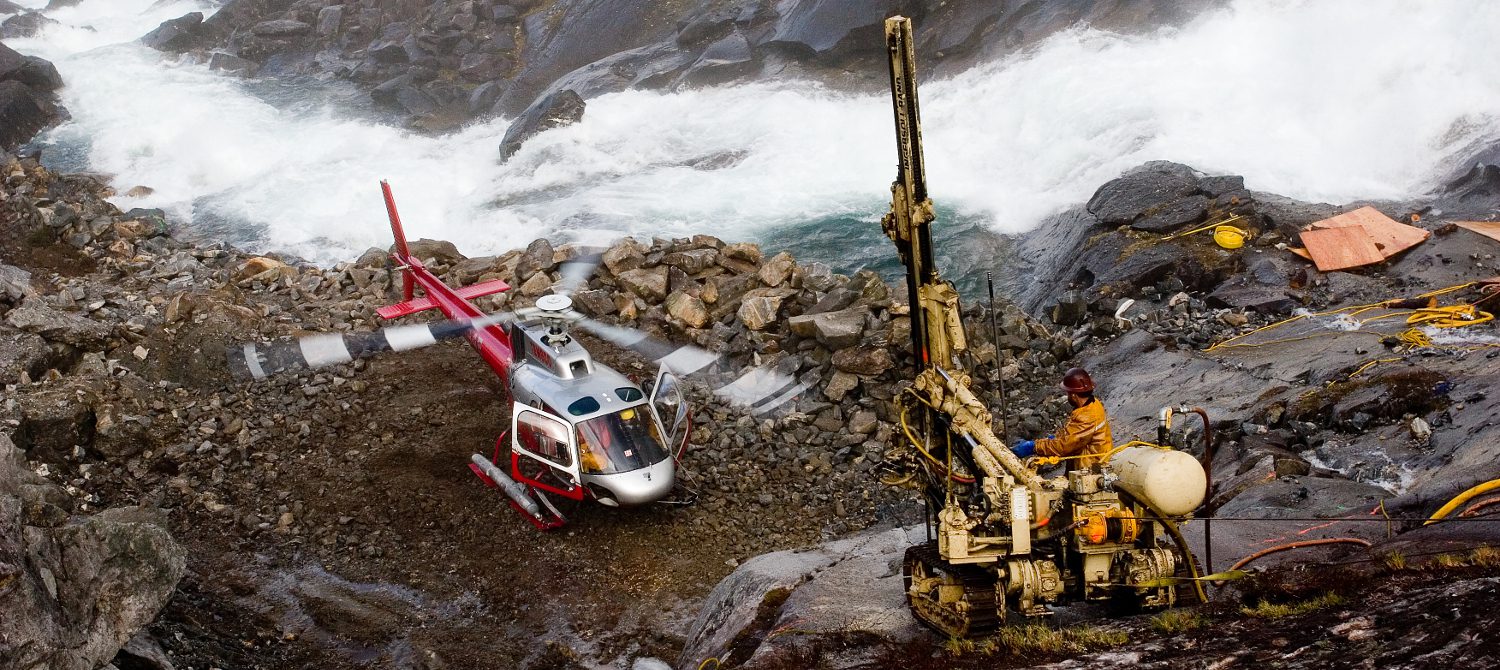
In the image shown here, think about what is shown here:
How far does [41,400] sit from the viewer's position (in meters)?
12.2

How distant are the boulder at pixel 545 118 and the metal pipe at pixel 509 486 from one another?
18755mm

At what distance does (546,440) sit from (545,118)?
20.5 meters

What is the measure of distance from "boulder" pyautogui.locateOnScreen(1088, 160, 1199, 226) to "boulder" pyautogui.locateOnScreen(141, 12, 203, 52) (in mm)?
43948

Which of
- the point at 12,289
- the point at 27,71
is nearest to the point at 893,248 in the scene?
the point at 12,289

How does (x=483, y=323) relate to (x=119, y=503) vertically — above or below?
above

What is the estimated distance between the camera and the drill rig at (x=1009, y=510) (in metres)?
6.68

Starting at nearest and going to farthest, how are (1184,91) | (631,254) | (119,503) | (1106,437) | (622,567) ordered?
(1106,437) → (622,567) → (119,503) → (631,254) → (1184,91)

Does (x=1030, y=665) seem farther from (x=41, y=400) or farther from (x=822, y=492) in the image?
(x=41, y=400)

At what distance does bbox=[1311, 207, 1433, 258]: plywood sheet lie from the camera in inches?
566

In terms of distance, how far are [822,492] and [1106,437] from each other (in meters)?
5.19

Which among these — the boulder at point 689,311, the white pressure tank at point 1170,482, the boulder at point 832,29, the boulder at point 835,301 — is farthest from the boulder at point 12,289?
the boulder at point 832,29

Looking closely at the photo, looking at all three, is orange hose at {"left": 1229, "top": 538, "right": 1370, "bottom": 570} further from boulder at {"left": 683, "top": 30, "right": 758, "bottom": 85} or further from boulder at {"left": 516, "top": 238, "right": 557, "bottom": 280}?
boulder at {"left": 683, "top": 30, "right": 758, "bottom": 85}

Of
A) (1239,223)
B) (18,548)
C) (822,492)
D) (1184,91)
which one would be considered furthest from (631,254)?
(1184,91)

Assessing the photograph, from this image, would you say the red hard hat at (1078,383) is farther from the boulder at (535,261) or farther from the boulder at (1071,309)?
the boulder at (535,261)
